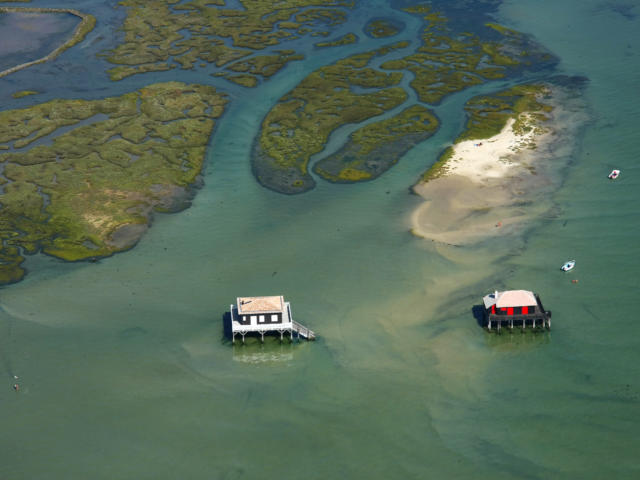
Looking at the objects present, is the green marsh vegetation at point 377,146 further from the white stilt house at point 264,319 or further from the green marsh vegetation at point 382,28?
the green marsh vegetation at point 382,28

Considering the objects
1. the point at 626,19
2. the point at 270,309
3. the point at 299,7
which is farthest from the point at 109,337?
the point at 626,19

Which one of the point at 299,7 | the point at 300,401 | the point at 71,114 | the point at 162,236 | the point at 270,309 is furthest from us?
the point at 299,7

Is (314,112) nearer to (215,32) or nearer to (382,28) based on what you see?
(382,28)

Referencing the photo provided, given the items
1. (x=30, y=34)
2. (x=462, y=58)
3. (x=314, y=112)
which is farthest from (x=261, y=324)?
(x=30, y=34)

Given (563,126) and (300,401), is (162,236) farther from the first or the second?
(563,126)

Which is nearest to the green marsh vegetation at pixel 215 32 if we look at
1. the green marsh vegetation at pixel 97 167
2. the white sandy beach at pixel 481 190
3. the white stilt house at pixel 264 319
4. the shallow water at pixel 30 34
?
the green marsh vegetation at pixel 97 167

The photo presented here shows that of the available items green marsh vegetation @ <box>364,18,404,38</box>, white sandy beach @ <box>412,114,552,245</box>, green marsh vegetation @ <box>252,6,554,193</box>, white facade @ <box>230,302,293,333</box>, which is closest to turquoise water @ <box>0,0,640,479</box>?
white facade @ <box>230,302,293,333</box>
